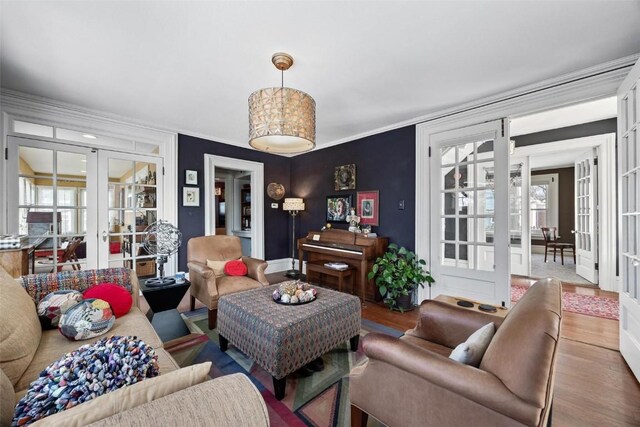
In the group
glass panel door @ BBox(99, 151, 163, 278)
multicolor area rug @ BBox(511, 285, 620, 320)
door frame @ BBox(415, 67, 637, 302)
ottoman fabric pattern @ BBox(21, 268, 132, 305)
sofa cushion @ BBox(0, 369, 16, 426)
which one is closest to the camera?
sofa cushion @ BBox(0, 369, 16, 426)

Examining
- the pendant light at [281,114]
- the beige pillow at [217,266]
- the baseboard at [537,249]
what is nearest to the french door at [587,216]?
the baseboard at [537,249]

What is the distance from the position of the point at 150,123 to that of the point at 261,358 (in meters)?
3.54

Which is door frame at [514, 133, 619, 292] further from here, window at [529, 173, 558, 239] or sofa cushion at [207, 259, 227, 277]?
sofa cushion at [207, 259, 227, 277]

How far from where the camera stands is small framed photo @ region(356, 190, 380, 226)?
3.99 meters

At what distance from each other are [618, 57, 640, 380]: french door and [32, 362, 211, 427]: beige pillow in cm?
287

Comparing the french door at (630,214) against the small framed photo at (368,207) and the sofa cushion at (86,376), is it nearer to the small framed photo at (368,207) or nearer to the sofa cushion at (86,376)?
the small framed photo at (368,207)

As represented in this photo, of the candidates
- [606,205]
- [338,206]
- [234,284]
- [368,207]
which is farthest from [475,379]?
[606,205]

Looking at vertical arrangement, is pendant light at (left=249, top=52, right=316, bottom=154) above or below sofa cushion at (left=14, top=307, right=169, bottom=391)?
above

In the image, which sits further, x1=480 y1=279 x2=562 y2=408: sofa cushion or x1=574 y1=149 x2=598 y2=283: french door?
x1=574 y1=149 x2=598 y2=283: french door

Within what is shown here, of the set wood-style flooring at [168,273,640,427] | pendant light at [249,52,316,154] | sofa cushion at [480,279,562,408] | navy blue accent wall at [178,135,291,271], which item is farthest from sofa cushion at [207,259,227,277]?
sofa cushion at [480,279,562,408]

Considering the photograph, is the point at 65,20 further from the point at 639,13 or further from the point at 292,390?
the point at 639,13

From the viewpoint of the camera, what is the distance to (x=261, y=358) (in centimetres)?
175

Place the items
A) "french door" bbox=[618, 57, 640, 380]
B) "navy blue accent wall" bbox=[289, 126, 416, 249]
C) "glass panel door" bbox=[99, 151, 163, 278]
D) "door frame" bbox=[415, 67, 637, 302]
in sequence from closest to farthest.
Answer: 1. "french door" bbox=[618, 57, 640, 380]
2. "door frame" bbox=[415, 67, 637, 302]
3. "glass panel door" bbox=[99, 151, 163, 278]
4. "navy blue accent wall" bbox=[289, 126, 416, 249]

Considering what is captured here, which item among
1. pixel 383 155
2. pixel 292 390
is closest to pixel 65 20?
pixel 292 390
